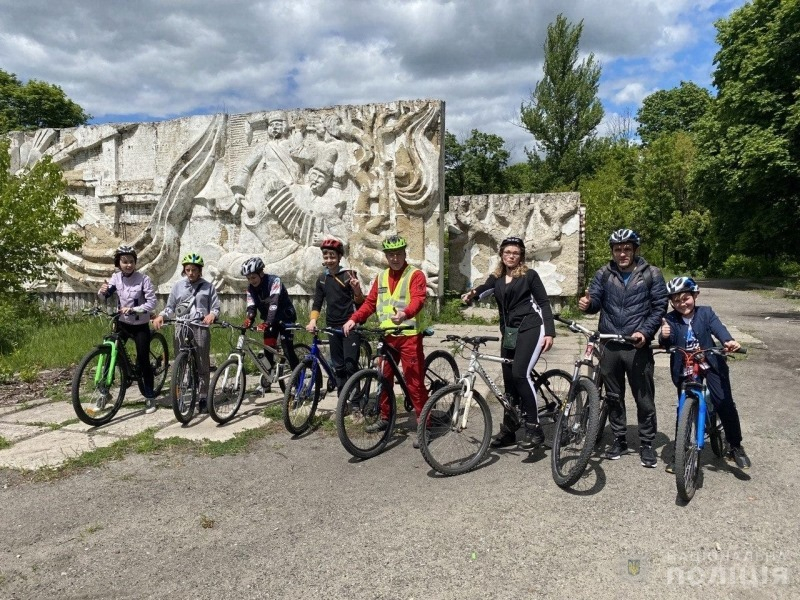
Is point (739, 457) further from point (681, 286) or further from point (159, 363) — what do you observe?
point (159, 363)

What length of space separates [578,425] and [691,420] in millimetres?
710

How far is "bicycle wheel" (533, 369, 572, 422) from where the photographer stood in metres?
4.94

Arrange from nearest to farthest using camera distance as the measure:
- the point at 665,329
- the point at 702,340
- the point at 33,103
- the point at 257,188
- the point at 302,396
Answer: the point at 702,340
the point at 665,329
the point at 302,396
the point at 257,188
the point at 33,103

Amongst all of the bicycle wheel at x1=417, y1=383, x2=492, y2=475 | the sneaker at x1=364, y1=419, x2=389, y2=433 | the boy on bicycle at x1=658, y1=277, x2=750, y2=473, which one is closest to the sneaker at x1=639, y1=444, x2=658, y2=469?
the boy on bicycle at x1=658, y1=277, x2=750, y2=473

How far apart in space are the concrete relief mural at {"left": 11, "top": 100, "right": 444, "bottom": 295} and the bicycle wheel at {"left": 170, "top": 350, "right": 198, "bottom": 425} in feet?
18.0

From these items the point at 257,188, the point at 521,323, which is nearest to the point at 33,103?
the point at 257,188

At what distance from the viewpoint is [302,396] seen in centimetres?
514

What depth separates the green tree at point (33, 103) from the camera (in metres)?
27.4

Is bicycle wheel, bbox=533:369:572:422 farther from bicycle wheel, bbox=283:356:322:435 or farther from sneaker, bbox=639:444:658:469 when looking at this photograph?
bicycle wheel, bbox=283:356:322:435

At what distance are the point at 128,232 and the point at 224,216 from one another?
233 cm

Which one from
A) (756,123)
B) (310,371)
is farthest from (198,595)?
(756,123)

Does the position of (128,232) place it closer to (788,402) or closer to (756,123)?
(788,402)

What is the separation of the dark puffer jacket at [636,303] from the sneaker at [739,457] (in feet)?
3.46

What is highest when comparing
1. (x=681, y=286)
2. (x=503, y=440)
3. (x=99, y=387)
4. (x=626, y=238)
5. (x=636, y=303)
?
(x=626, y=238)
